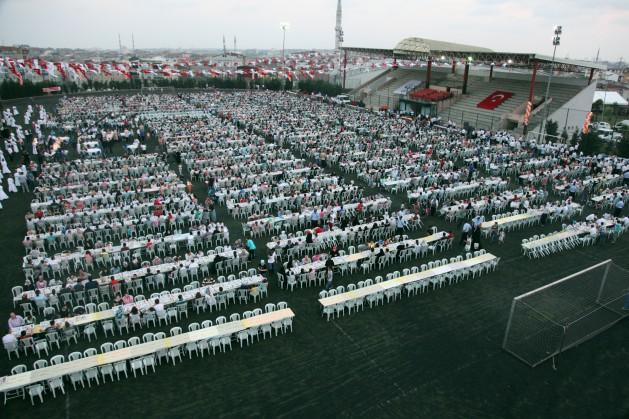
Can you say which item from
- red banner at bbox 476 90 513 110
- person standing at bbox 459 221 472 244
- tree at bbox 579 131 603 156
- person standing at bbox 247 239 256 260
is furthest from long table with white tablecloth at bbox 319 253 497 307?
red banner at bbox 476 90 513 110

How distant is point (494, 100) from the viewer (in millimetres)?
53656

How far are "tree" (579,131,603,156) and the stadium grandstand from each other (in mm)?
7244

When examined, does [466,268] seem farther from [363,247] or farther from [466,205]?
[466,205]

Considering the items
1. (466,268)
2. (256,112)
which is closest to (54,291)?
(466,268)

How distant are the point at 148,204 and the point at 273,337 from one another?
41.2 ft

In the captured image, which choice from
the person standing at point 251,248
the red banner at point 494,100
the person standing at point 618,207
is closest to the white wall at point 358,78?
the red banner at point 494,100

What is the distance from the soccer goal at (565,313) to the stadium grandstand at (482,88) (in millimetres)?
31503

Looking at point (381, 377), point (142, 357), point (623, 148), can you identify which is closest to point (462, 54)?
point (623, 148)

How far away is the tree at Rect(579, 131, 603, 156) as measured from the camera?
36938 mm

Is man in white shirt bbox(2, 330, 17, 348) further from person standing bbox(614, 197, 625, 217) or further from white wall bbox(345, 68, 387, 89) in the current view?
white wall bbox(345, 68, 387, 89)

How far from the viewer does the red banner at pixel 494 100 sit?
2077 inches

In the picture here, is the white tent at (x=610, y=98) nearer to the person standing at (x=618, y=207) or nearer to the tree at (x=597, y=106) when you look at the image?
the tree at (x=597, y=106)

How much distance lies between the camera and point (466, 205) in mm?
23047

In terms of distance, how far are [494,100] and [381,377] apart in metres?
50.0
